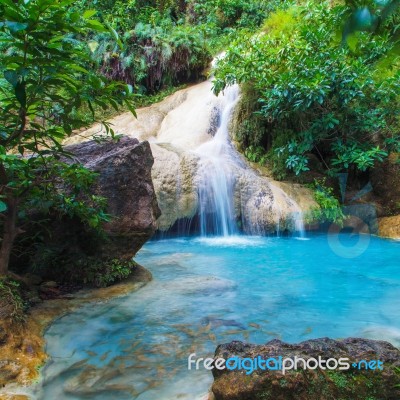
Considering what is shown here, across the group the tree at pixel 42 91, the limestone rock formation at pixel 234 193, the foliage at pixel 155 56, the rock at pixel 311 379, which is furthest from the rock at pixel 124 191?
the foliage at pixel 155 56

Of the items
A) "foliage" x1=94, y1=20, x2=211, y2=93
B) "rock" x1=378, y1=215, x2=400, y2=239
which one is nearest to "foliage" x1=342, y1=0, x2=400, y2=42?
"rock" x1=378, y1=215, x2=400, y2=239

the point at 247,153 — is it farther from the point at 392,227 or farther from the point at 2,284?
the point at 2,284

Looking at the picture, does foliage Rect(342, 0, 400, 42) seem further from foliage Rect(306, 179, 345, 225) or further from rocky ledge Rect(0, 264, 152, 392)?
foliage Rect(306, 179, 345, 225)

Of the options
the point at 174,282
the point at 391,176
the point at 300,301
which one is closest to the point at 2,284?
the point at 174,282

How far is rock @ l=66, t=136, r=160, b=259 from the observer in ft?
14.2

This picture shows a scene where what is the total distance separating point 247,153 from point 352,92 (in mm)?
3019

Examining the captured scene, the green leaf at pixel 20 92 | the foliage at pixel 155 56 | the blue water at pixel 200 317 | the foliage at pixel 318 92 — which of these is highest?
the foliage at pixel 155 56

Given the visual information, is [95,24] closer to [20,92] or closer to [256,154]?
[20,92]

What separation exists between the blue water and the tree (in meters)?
1.01

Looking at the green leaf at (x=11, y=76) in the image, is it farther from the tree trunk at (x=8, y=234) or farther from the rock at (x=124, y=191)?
the rock at (x=124, y=191)

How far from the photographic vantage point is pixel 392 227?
8438 millimetres

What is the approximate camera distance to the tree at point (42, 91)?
1954 millimetres

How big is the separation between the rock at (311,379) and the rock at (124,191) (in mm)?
2475

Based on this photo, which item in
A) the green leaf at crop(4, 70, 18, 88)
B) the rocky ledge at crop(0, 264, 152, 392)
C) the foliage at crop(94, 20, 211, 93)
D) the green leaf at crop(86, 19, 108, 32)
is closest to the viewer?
the green leaf at crop(4, 70, 18, 88)
